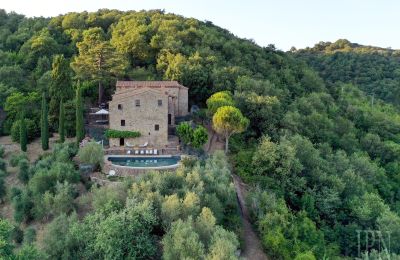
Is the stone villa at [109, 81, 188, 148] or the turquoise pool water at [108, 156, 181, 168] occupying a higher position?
the stone villa at [109, 81, 188, 148]

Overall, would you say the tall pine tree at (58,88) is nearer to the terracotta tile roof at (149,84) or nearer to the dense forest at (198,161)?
the dense forest at (198,161)

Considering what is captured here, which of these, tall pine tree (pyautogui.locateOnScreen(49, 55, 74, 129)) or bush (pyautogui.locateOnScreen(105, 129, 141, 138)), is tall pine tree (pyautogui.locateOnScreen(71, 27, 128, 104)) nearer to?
tall pine tree (pyautogui.locateOnScreen(49, 55, 74, 129))

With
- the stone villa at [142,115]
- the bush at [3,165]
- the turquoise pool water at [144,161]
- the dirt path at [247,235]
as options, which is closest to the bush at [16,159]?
the bush at [3,165]

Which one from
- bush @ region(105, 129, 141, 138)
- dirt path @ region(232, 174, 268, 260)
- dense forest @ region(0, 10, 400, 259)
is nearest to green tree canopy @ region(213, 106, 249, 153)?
dense forest @ region(0, 10, 400, 259)

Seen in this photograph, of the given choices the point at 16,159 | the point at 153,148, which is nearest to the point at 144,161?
the point at 153,148

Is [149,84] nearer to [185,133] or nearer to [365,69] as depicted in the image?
[185,133]
